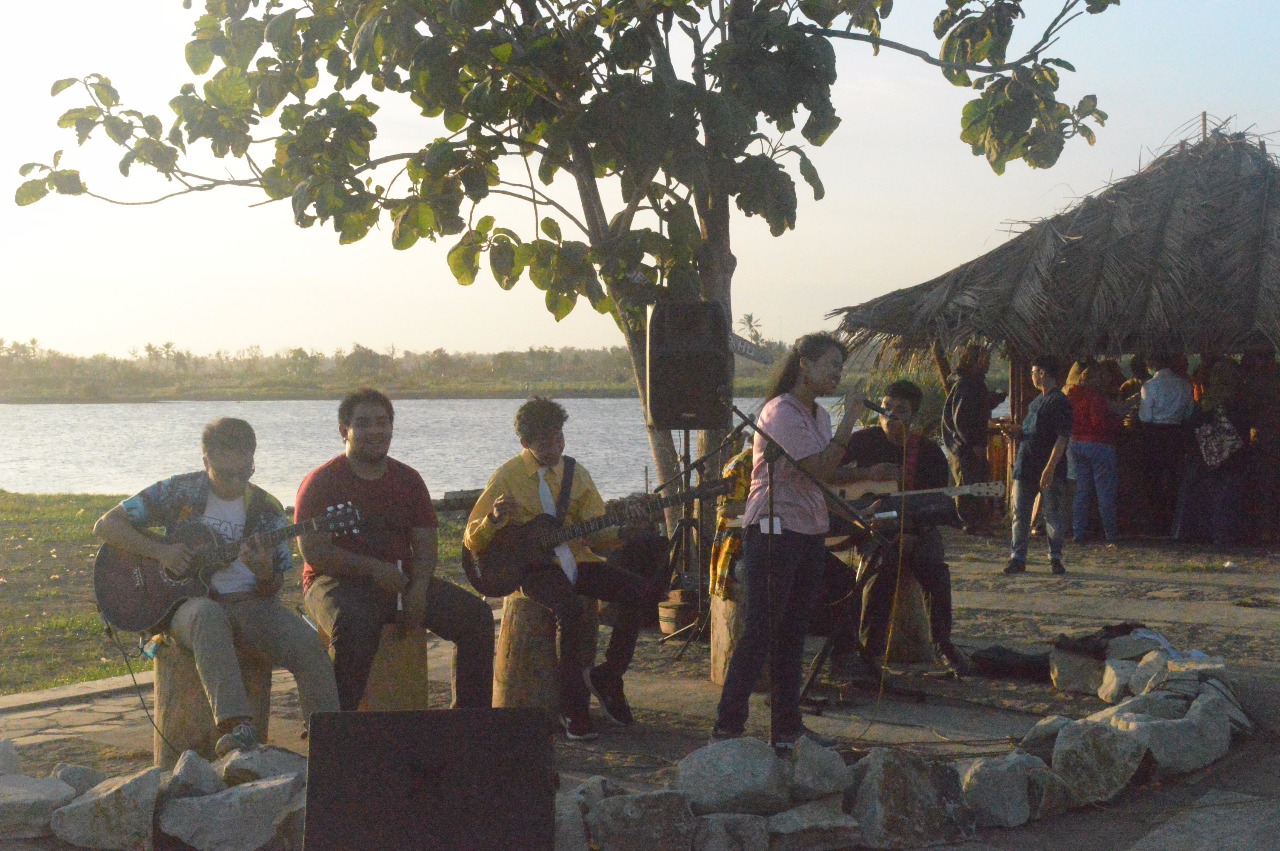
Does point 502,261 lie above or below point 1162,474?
above

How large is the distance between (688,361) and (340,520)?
2568 millimetres

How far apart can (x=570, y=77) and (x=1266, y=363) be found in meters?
7.72

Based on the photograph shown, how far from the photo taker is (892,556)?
6688 mm

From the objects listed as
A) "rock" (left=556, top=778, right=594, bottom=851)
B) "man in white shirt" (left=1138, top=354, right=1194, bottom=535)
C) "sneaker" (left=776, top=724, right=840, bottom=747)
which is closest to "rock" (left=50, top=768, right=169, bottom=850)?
"rock" (left=556, top=778, right=594, bottom=851)

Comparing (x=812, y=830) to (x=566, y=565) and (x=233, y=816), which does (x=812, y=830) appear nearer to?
(x=233, y=816)

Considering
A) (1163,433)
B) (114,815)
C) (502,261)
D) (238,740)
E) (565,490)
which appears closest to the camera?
(114,815)

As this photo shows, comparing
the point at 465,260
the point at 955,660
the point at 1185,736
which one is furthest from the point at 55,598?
the point at 1185,736

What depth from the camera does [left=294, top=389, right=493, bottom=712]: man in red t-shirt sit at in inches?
211

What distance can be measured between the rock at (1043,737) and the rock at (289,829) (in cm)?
258

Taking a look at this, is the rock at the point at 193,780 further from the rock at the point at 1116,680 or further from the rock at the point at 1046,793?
the rock at the point at 1116,680

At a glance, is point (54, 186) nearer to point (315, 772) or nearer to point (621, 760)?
point (621, 760)

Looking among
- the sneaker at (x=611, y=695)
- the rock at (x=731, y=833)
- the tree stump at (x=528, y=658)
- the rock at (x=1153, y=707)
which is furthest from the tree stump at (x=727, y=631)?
the rock at (x=731, y=833)

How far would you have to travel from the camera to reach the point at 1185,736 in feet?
16.1

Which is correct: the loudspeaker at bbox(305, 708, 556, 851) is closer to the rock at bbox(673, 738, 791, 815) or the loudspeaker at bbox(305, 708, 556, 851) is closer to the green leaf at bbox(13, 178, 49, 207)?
the rock at bbox(673, 738, 791, 815)
